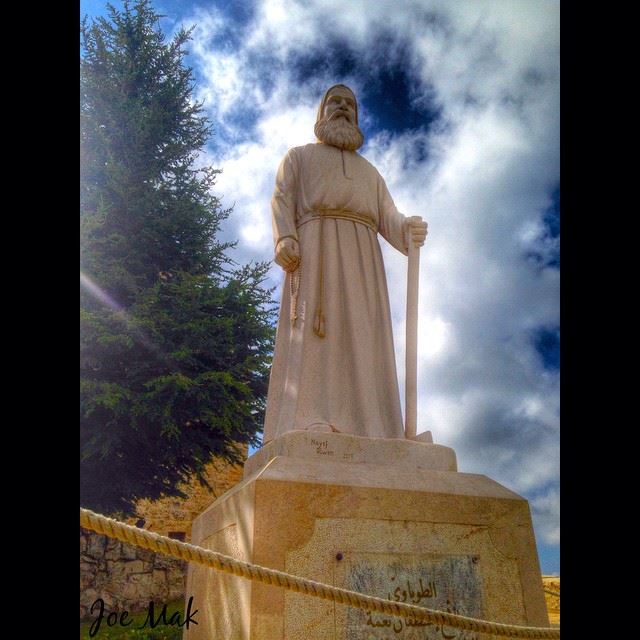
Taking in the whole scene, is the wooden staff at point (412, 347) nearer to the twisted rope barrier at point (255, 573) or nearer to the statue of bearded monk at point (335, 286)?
the statue of bearded monk at point (335, 286)

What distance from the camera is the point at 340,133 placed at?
529 centimetres

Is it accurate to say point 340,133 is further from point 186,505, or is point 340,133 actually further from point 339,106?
point 186,505

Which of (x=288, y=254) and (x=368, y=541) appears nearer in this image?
(x=368, y=541)

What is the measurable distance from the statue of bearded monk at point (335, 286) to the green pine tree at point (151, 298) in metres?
7.76

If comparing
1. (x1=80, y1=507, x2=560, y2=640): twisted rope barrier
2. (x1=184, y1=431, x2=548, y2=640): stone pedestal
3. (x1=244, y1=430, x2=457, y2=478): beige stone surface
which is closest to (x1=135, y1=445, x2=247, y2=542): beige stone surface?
(x1=244, y1=430, x2=457, y2=478): beige stone surface

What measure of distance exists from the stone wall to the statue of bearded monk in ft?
32.8

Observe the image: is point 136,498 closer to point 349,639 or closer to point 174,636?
point 174,636

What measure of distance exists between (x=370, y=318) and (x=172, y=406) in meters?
9.35

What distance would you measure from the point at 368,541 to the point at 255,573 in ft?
3.67

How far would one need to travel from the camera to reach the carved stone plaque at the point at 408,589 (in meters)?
3.47

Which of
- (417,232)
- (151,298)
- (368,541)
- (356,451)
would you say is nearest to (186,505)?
(151,298)

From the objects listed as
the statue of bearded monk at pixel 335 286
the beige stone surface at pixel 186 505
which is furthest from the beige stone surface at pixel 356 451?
the beige stone surface at pixel 186 505

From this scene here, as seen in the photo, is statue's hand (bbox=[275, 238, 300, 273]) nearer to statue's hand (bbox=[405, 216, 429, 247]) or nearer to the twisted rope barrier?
statue's hand (bbox=[405, 216, 429, 247])

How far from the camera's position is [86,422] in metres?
13.0
